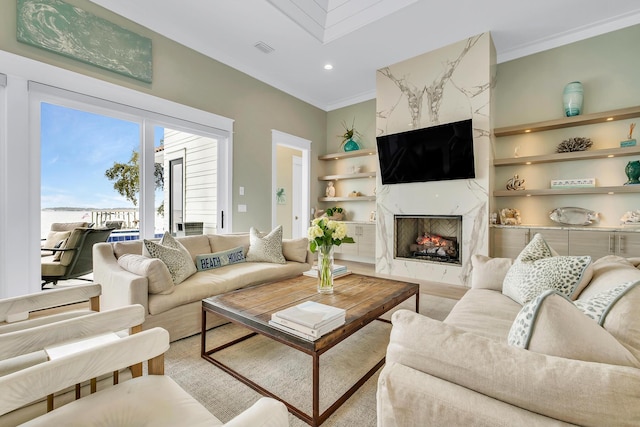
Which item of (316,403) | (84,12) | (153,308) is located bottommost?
Answer: (316,403)

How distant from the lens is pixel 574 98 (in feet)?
11.5

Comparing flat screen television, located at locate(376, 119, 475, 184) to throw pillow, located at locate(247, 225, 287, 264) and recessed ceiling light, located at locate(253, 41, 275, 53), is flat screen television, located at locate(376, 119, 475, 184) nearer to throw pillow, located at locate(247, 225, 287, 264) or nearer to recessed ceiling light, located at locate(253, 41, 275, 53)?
recessed ceiling light, located at locate(253, 41, 275, 53)

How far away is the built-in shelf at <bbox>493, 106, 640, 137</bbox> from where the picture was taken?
329cm

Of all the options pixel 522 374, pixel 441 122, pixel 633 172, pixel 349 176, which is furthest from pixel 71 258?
pixel 633 172

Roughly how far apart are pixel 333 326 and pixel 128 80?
347 cm

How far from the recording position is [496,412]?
66 cm

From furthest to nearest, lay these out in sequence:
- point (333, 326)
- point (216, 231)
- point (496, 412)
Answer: point (216, 231)
point (333, 326)
point (496, 412)

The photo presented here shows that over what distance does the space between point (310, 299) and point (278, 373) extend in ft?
1.62

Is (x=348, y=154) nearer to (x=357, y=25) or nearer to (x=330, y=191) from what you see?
(x=330, y=191)

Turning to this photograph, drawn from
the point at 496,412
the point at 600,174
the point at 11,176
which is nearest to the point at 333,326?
the point at 496,412

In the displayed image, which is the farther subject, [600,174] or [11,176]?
[600,174]

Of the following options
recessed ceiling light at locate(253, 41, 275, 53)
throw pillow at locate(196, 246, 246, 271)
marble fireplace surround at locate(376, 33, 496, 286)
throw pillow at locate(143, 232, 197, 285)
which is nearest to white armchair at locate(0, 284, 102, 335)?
throw pillow at locate(143, 232, 197, 285)

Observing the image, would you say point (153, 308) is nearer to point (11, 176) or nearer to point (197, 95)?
point (11, 176)

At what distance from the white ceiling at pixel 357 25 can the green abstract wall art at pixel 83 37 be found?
25 cm
